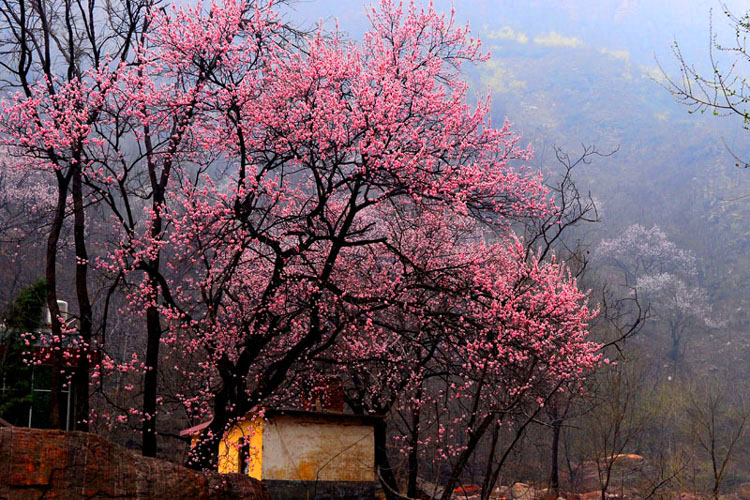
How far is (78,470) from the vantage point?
19.2ft

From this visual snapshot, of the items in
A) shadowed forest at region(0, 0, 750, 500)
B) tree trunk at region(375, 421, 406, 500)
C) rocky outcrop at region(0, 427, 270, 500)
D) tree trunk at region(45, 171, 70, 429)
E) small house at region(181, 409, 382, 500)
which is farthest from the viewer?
tree trunk at region(375, 421, 406, 500)

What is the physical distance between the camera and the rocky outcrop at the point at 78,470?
221 inches

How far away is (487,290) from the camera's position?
40.3ft

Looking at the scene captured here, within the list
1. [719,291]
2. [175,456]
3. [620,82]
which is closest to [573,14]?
[620,82]

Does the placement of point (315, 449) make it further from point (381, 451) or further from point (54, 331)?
point (54, 331)

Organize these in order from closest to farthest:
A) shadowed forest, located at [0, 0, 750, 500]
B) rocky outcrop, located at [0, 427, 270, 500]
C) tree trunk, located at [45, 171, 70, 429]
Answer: rocky outcrop, located at [0, 427, 270, 500]
shadowed forest, located at [0, 0, 750, 500]
tree trunk, located at [45, 171, 70, 429]

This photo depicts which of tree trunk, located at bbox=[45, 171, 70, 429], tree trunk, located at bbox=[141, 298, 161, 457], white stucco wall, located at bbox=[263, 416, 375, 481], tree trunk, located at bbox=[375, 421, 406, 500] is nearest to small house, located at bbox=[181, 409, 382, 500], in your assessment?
white stucco wall, located at bbox=[263, 416, 375, 481]

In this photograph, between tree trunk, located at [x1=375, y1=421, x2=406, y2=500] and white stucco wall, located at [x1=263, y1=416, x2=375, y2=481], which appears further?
tree trunk, located at [x1=375, y1=421, x2=406, y2=500]

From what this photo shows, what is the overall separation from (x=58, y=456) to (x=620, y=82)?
164 m

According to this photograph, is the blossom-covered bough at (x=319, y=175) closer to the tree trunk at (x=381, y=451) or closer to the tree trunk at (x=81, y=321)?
the tree trunk at (x=81, y=321)

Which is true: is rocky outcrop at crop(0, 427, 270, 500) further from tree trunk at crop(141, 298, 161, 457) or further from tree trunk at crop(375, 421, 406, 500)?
tree trunk at crop(375, 421, 406, 500)

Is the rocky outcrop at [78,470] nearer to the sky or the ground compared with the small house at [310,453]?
nearer to the sky

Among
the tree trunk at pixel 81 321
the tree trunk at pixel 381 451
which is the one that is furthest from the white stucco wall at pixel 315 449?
the tree trunk at pixel 81 321

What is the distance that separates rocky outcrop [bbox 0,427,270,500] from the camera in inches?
221
